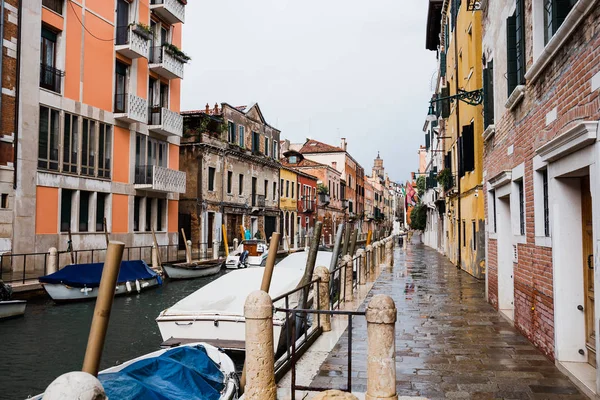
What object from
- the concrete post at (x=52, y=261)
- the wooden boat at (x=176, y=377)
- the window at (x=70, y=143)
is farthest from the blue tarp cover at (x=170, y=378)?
the window at (x=70, y=143)

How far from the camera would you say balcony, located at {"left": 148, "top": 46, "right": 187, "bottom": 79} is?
2431cm

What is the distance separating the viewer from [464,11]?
17.8 metres

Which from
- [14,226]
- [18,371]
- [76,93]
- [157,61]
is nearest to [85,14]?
[76,93]

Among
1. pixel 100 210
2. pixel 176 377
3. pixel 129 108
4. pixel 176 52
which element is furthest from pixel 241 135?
pixel 176 377

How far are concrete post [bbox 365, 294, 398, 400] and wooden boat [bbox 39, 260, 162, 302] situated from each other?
11834mm

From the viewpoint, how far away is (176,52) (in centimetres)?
2539

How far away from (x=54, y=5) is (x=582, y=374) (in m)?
19.8

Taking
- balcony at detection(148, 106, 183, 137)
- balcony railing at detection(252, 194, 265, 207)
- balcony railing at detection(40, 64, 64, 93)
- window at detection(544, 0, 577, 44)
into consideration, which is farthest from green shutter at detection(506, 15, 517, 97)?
balcony railing at detection(252, 194, 265, 207)

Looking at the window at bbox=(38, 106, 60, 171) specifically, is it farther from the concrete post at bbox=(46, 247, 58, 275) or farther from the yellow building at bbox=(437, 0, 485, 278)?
the yellow building at bbox=(437, 0, 485, 278)

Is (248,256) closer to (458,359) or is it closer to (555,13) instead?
(458,359)

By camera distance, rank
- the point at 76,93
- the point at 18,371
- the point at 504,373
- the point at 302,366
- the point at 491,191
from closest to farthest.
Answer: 1. the point at 504,373
2. the point at 302,366
3. the point at 18,371
4. the point at 491,191
5. the point at 76,93

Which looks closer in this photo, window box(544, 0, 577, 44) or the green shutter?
window box(544, 0, 577, 44)

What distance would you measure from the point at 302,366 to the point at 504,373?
7.97ft

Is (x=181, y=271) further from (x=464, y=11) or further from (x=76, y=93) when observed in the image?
(x=464, y=11)
